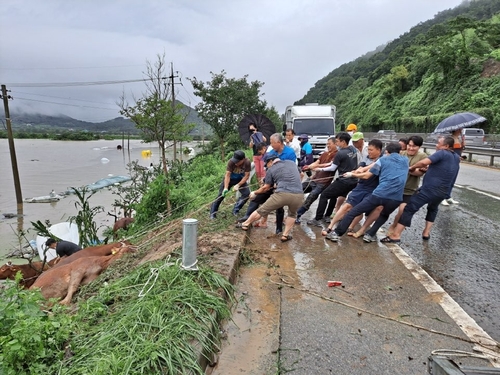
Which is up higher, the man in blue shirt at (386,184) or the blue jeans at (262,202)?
the man in blue shirt at (386,184)

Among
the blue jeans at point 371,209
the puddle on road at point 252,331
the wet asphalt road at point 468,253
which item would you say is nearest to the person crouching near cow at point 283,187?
the blue jeans at point 371,209

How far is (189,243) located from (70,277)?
2.20 meters

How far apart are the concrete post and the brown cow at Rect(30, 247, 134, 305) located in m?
1.80

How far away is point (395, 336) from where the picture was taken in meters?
2.92

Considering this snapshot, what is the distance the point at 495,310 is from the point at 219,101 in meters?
20.1

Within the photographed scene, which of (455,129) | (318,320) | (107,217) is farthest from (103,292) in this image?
(107,217)

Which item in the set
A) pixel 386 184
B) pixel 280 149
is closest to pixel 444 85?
pixel 386 184

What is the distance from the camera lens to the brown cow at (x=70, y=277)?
4.40 meters

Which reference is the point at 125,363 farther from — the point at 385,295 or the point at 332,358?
the point at 385,295

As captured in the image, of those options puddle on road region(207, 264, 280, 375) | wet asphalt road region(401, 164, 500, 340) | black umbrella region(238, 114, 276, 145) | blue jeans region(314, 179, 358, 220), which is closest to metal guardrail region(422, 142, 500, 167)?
wet asphalt road region(401, 164, 500, 340)

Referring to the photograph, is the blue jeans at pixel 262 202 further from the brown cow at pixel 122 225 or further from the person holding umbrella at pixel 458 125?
the brown cow at pixel 122 225

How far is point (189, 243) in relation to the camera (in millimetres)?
3355

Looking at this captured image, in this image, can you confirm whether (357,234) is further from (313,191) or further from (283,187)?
(283,187)

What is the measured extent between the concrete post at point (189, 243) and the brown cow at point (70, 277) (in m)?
1.80
